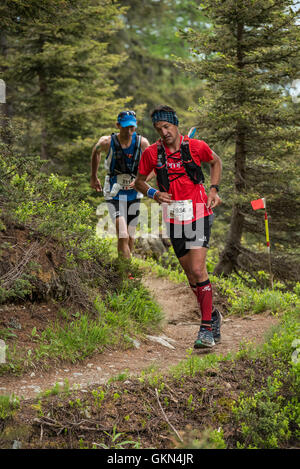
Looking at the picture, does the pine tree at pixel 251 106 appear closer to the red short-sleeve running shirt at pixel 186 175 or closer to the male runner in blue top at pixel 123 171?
the male runner in blue top at pixel 123 171

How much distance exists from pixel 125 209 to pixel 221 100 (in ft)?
12.4

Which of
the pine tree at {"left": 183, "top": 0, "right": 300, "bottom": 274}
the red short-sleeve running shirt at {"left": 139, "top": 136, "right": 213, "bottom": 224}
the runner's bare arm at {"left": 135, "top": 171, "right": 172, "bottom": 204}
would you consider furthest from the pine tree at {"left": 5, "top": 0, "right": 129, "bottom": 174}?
the red short-sleeve running shirt at {"left": 139, "top": 136, "right": 213, "bottom": 224}

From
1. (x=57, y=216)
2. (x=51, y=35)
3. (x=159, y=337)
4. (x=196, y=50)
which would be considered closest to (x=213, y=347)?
(x=159, y=337)

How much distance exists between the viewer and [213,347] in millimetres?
5863

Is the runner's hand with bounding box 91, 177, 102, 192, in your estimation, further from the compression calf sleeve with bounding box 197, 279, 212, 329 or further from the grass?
the compression calf sleeve with bounding box 197, 279, 212, 329

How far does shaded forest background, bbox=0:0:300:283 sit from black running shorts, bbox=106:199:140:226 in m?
0.89

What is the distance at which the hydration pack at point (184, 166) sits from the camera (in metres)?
5.38

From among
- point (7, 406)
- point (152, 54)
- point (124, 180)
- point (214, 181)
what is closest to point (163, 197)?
point (214, 181)

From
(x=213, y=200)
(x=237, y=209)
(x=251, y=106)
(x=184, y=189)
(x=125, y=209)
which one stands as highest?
(x=251, y=106)

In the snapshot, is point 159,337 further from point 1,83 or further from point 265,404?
point 1,83

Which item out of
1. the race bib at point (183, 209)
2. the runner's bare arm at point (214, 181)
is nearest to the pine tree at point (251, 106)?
the runner's bare arm at point (214, 181)

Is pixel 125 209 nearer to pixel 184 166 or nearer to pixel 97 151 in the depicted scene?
pixel 97 151

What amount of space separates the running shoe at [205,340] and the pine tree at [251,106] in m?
4.49

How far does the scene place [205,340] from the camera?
5.50 metres
